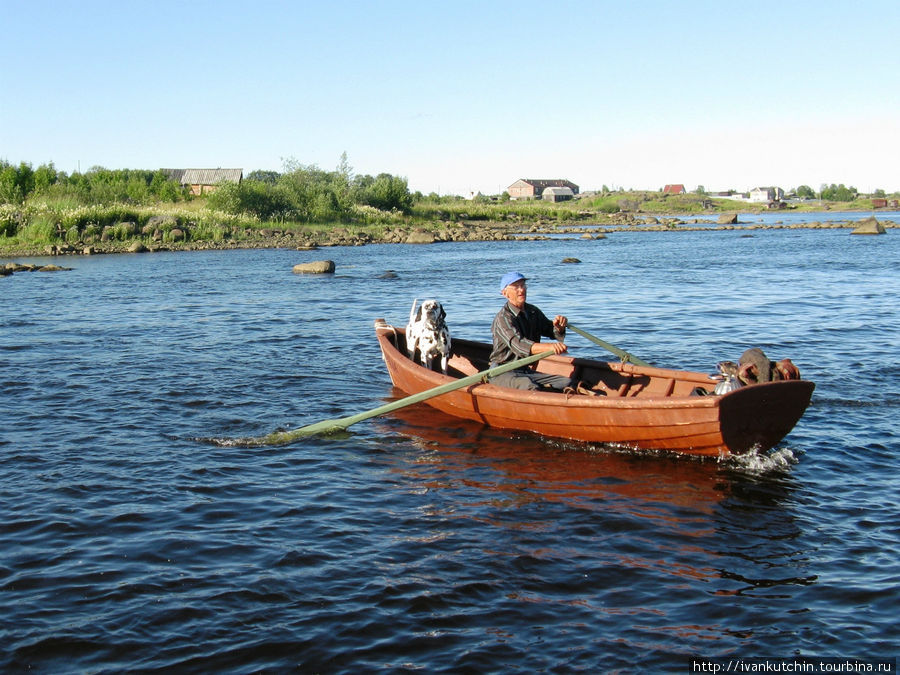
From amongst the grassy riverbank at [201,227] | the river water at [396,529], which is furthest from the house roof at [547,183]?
the river water at [396,529]

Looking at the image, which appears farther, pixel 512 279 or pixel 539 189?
pixel 539 189

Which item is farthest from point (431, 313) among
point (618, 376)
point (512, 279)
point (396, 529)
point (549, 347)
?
point (396, 529)

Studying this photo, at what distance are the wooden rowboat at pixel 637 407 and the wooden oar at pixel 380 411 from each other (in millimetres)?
285

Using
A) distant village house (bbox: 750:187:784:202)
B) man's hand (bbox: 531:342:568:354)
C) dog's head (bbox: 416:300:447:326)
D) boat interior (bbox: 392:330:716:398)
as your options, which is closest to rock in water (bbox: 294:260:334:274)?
boat interior (bbox: 392:330:716:398)

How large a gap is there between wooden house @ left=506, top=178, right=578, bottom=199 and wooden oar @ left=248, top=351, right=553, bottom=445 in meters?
135

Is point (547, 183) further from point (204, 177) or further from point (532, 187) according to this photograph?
point (204, 177)

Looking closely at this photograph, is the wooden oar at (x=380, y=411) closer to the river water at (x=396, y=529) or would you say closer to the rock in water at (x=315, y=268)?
the river water at (x=396, y=529)

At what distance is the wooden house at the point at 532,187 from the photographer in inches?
5732

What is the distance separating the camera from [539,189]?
148 meters

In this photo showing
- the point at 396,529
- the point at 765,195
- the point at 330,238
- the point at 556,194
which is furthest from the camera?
the point at 765,195

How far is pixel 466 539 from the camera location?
7.04 metres

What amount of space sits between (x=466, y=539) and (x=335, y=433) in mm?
3625

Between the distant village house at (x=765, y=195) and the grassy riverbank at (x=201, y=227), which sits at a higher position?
the distant village house at (x=765, y=195)

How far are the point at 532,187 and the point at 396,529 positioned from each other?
466 feet
